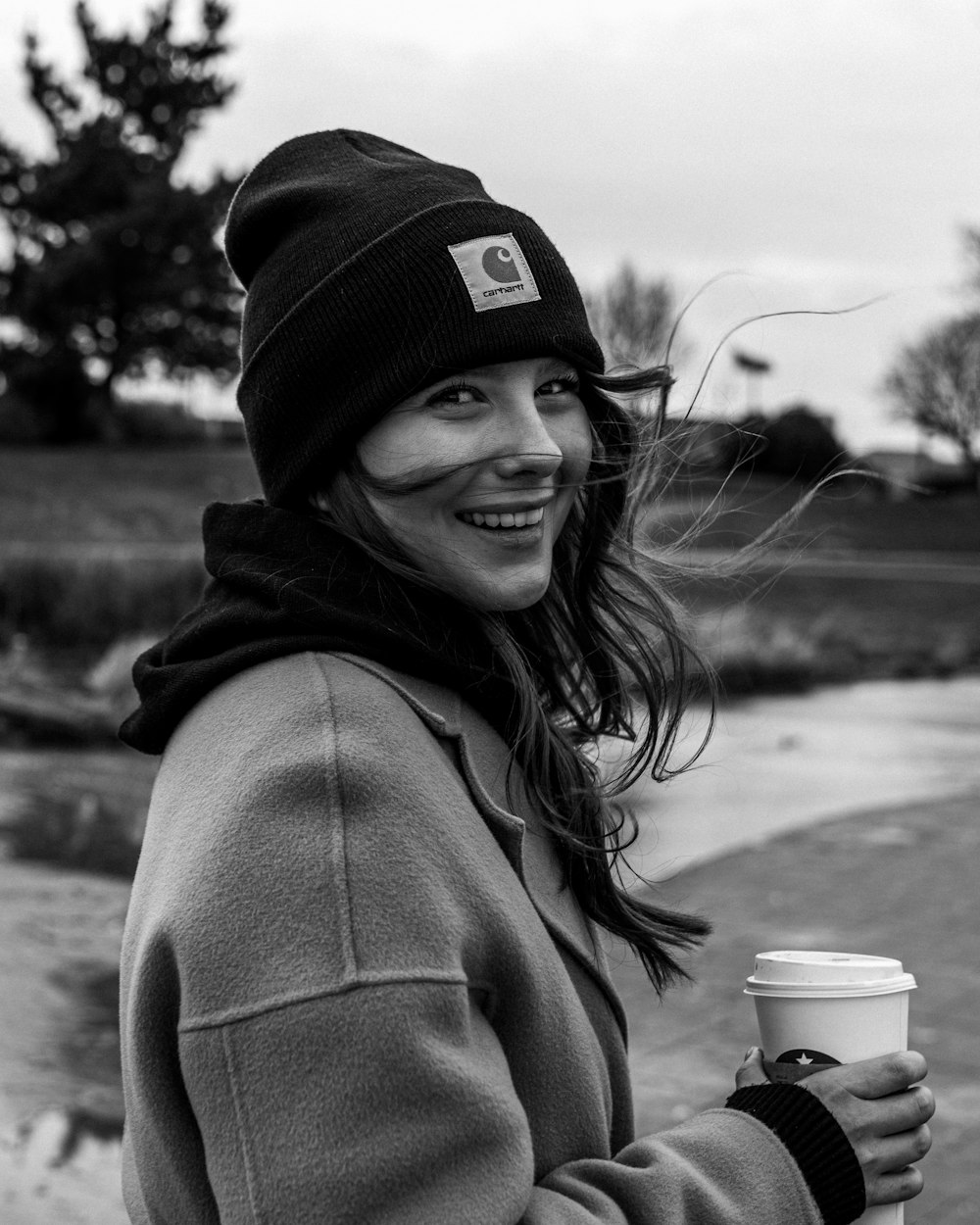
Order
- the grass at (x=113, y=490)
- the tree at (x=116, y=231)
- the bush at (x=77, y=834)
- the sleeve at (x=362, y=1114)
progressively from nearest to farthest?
the sleeve at (x=362, y=1114), the bush at (x=77, y=834), the grass at (x=113, y=490), the tree at (x=116, y=231)

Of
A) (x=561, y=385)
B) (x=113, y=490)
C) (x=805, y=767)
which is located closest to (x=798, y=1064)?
(x=561, y=385)

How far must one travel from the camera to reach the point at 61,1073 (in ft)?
14.5

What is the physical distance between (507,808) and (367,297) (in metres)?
0.56

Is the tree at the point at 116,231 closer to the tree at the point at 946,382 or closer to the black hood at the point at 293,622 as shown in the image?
the tree at the point at 946,382

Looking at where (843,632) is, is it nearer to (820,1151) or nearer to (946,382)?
(820,1151)

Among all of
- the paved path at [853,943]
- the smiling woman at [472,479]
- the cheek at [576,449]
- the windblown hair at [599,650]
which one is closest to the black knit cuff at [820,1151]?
the windblown hair at [599,650]

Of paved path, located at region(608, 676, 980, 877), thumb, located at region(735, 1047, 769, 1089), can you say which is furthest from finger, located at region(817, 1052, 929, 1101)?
paved path, located at region(608, 676, 980, 877)

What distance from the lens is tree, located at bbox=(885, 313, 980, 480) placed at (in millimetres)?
37400

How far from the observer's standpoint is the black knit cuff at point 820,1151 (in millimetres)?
1534

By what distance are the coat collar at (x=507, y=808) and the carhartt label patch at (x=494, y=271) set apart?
1.37ft

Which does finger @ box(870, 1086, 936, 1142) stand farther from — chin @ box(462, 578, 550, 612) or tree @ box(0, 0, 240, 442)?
tree @ box(0, 0, 240, 442)

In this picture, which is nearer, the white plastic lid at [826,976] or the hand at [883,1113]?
the hand at [883,1113]

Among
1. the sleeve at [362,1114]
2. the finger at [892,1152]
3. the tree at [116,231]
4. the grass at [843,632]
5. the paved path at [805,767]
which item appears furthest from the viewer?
the tree at [116,231]

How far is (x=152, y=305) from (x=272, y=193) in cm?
3671
